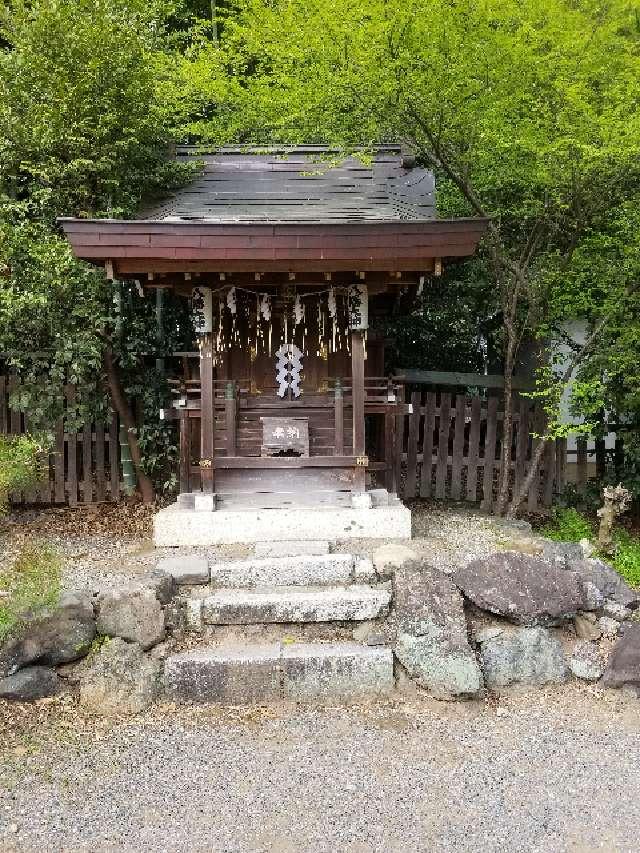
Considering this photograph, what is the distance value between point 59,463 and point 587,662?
20.2 feet

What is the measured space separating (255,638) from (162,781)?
50.3 inches

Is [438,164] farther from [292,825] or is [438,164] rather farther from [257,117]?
[292,825]

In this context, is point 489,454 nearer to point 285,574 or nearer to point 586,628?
point 586,628

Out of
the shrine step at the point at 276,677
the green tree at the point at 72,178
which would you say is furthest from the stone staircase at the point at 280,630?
the green tree at the point at 72,178

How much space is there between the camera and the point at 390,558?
536 centimetres

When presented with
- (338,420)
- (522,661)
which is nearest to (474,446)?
(338,420)

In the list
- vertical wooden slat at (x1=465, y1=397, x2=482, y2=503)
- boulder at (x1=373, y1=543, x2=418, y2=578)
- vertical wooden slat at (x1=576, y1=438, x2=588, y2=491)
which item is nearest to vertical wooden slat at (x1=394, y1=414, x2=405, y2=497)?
vertical wooden slat at (x1=465, y1=397, x2=482, y2=503)

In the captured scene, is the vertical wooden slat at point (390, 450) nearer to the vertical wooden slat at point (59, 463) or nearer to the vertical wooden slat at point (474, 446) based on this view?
the vertical wooden slat at point (474, 446)

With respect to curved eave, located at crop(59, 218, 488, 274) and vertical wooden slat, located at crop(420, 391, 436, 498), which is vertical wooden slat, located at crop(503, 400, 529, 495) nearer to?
vertical wooden slat, located at crop(420, 391, 436, 498)

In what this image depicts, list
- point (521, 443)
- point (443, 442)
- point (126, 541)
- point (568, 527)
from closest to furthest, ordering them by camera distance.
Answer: point (126, 541) < point (568, 527) < point (521, 443) < point (443, 442)

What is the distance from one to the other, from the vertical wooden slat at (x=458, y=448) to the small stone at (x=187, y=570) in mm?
3612

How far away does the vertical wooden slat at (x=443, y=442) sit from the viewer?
7859 mm

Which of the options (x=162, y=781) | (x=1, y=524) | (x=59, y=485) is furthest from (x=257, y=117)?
(x=162, y=781)

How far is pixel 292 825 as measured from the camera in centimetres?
318
